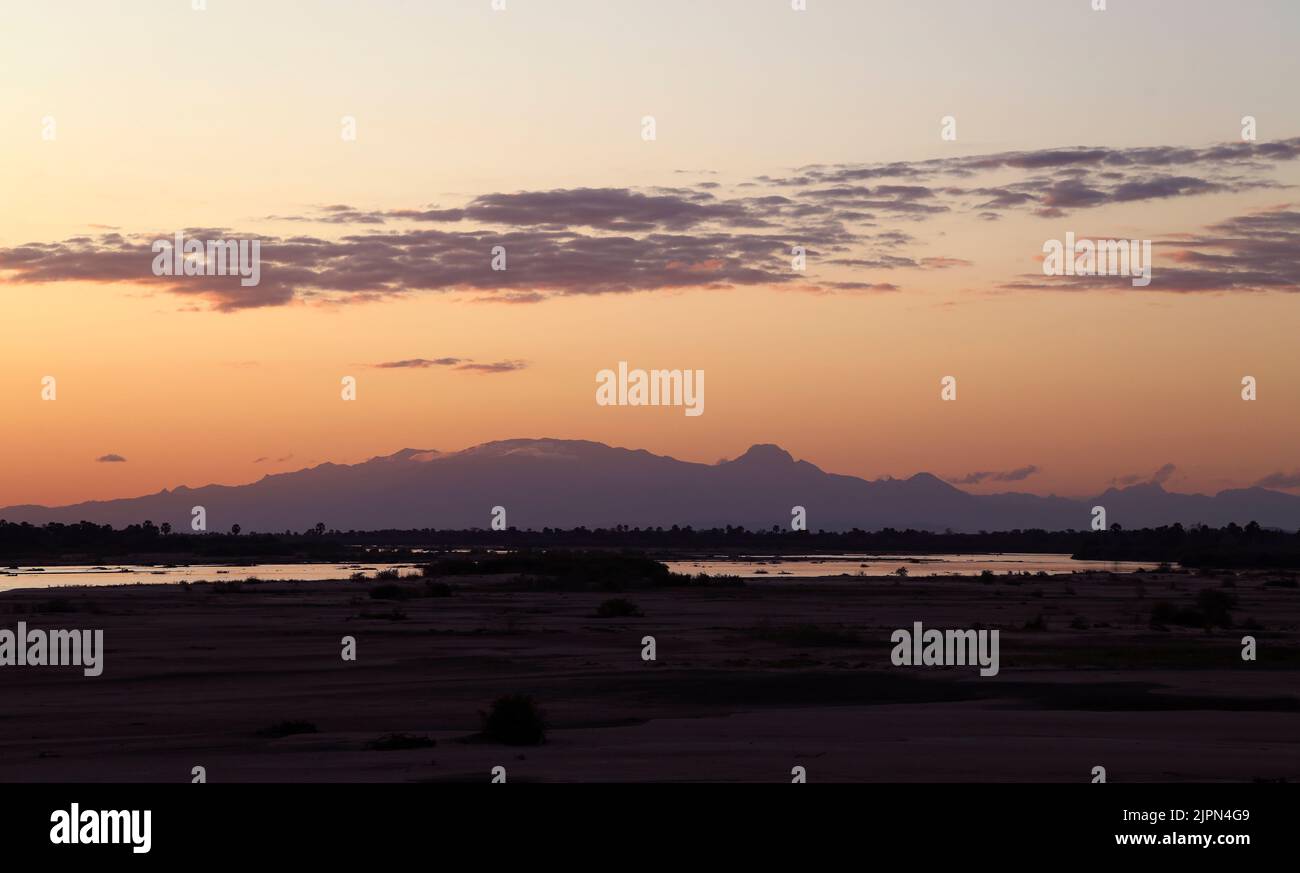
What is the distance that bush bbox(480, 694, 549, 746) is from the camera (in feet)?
73.4

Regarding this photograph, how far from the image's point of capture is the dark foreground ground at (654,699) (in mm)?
20266

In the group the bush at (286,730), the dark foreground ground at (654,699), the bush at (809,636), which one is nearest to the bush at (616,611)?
the dark foreground ground at (654,699)

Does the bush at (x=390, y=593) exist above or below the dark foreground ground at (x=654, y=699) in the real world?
below

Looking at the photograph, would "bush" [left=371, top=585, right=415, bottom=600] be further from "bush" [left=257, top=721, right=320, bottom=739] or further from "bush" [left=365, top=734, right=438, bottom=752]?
"bush" [left=365, top=734, right=438, bottom=752]

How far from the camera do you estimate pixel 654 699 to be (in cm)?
2972

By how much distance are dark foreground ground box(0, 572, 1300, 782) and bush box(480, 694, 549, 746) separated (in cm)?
32

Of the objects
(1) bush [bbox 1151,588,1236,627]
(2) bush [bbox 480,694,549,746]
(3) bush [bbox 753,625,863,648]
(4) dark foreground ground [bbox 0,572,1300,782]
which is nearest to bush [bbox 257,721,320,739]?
(4) dark foreground ground [bbox 0,572,1300,782]

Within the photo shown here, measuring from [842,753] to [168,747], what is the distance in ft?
33.6

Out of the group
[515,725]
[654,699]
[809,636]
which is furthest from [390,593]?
[515,725]

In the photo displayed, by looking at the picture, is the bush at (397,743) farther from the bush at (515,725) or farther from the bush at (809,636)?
the bush at (809,636)

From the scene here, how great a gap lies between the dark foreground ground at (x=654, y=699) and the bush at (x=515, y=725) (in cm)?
32

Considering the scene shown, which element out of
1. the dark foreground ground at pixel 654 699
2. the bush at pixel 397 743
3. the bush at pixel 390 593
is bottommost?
the bush at pixel 390 593
